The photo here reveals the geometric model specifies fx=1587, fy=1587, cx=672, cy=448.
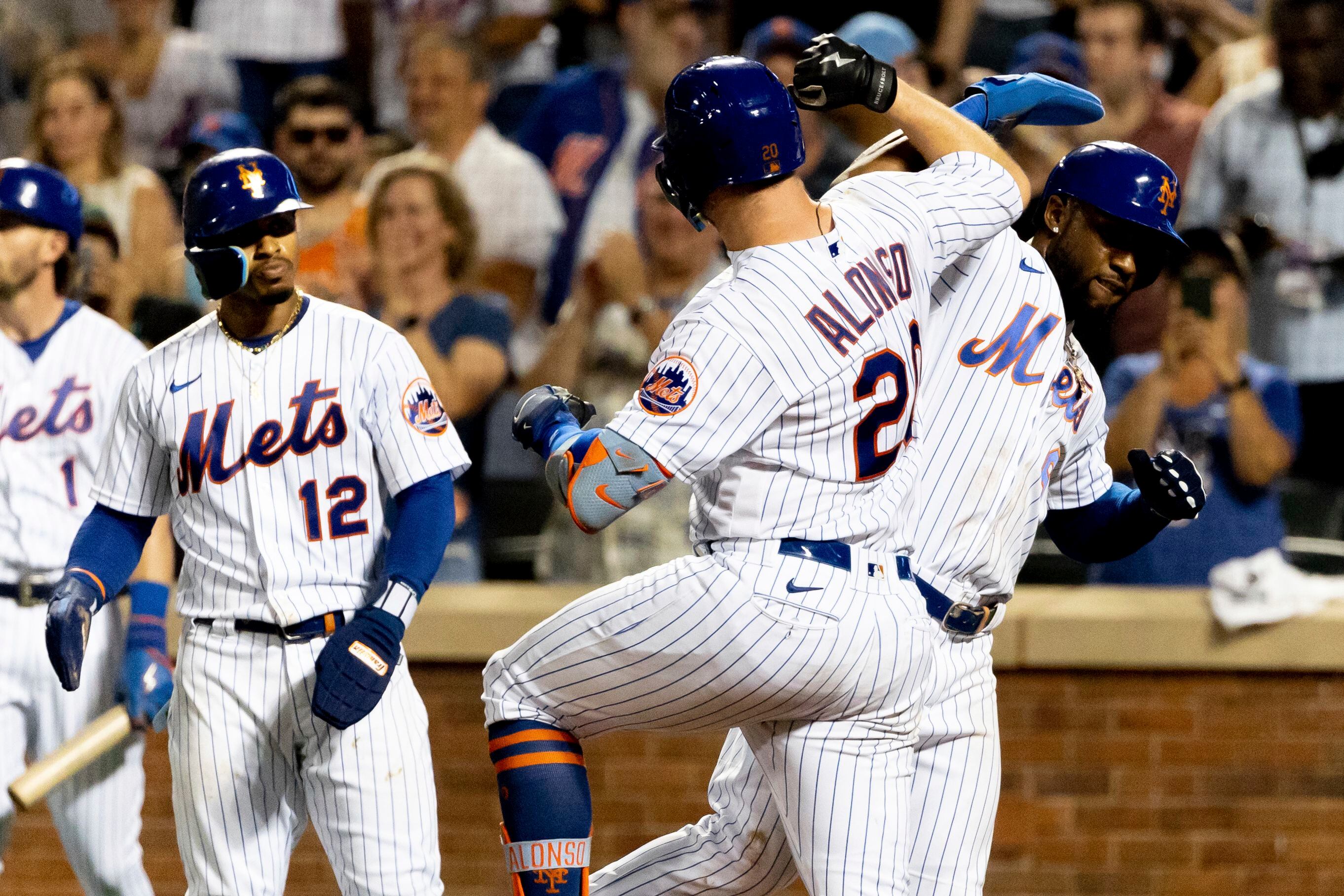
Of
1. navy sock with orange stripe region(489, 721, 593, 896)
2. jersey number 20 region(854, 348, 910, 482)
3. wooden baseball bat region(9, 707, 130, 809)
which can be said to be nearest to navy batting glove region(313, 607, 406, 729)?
navy sock with orange stripe region(489, 721, 593, 896)

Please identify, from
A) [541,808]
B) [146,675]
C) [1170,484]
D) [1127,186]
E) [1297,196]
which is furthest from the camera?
[1297,196]

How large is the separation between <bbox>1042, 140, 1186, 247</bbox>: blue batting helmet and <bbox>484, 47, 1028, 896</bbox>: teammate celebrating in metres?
0.36

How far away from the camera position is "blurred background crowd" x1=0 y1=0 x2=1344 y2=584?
4875mm

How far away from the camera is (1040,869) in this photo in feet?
14.7

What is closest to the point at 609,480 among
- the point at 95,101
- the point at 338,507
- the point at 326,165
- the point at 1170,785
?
the point at 338,507

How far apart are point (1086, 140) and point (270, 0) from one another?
3177 mm

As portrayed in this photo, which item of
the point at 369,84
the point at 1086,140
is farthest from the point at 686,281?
the point at 369,84

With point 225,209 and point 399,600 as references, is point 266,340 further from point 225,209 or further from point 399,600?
point 399,600

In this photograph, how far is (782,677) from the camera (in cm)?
248

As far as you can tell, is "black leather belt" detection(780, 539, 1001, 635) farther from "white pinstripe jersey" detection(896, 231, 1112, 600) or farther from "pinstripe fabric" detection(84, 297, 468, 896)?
"pinstripe fabric" detection(84, 297, 468, 896)

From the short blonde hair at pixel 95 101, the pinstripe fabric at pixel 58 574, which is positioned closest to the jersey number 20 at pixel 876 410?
the pinstripe fabric at pixel 58 574

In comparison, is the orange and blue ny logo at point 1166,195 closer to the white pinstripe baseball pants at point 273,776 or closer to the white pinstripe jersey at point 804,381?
the white pinstripe jersey at point 804,381

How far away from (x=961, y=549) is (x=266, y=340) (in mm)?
1340

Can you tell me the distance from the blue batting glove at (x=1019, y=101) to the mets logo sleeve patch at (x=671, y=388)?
898mm
